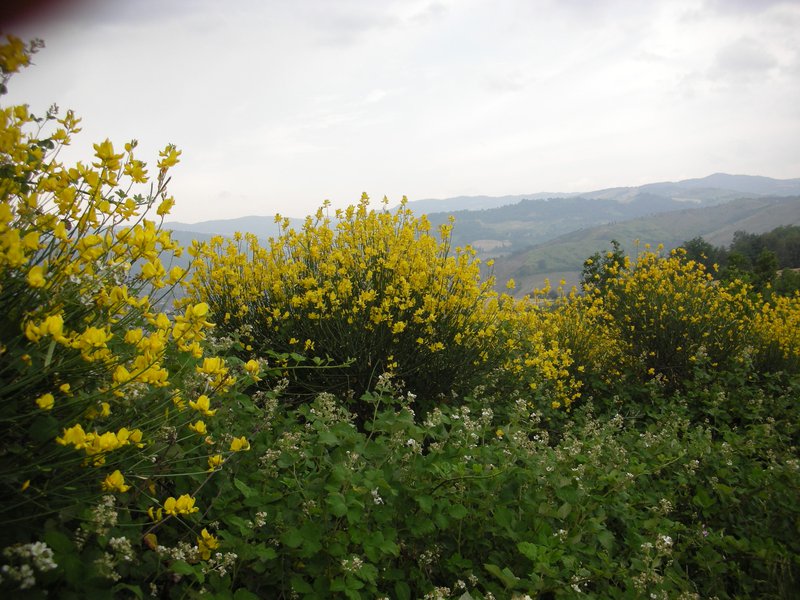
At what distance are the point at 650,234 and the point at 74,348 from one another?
18891 centimetres

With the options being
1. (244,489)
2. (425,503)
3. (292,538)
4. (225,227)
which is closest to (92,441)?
(244,489)

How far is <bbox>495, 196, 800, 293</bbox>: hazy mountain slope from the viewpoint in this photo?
5354 inches

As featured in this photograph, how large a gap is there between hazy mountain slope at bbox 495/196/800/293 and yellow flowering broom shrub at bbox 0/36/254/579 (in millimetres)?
120361

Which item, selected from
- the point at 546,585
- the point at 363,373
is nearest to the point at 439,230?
the point at 363,373

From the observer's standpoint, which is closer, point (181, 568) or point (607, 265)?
point (181, 568)

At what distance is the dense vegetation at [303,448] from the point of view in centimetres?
134

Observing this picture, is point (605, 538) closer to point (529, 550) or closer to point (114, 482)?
point (529, 550)

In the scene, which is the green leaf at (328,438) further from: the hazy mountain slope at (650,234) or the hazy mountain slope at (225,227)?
the hazy mountain slope at (650,234)

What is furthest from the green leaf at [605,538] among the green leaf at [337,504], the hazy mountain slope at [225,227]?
the hazy mountain slope at [225,227]

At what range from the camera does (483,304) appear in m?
4.70

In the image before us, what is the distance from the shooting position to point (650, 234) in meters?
167

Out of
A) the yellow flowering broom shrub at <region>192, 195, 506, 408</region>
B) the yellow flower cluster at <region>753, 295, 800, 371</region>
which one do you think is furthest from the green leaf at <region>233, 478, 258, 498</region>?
the yellow flower cluster at <region>753, 295, 800, 371</region>

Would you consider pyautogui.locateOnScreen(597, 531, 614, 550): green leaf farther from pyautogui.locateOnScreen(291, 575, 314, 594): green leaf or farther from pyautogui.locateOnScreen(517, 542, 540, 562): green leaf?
pyautogui.locateOnScreen(291, 575, 314, 594): green leaf

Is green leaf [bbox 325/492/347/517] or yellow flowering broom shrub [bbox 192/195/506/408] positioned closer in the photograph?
green leaf [bbox 325/492/347/517]
